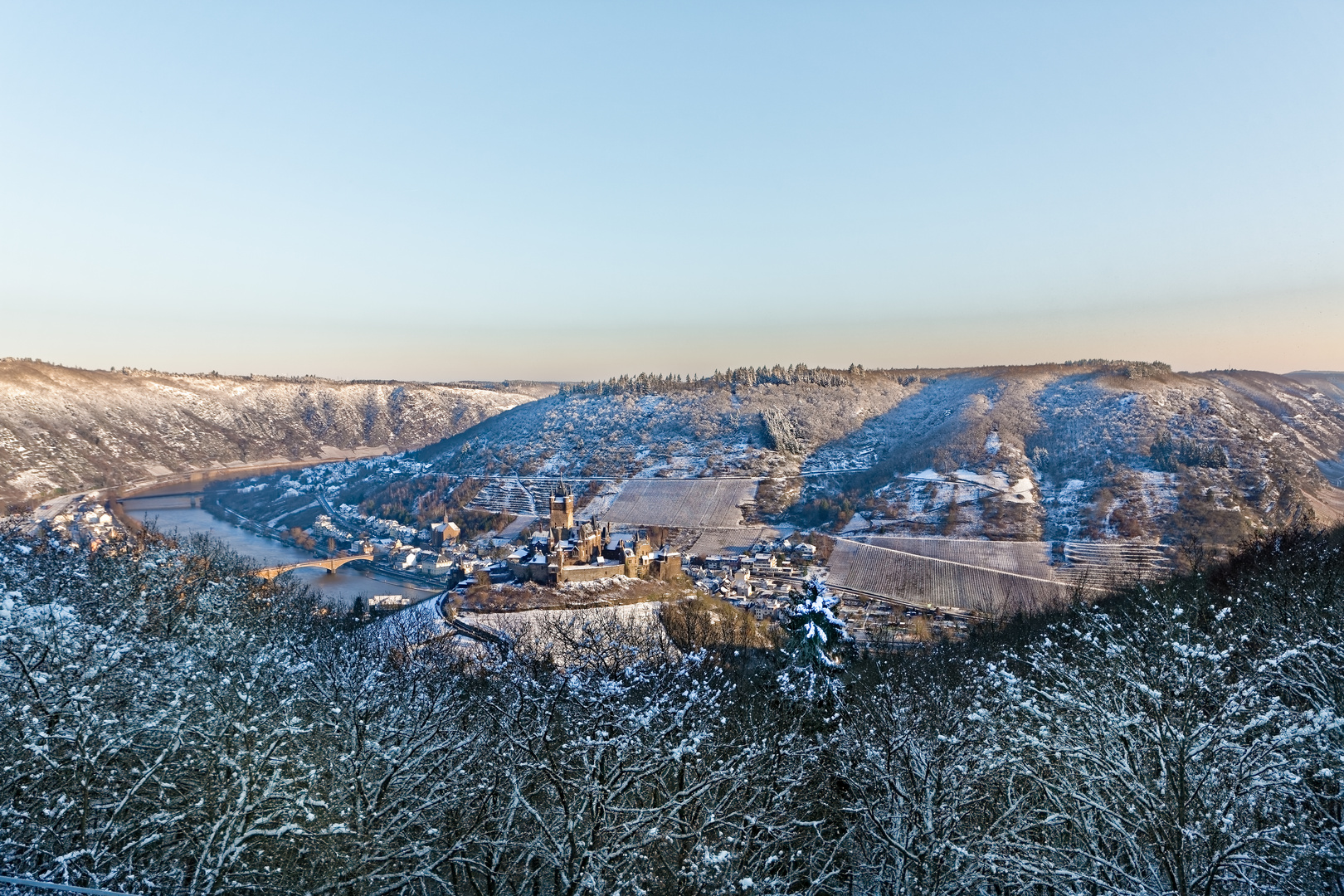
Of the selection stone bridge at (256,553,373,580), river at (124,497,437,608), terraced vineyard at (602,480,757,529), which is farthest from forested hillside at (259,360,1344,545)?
stone bridge at (256,553,373,580)

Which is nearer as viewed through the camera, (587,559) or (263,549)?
(587,559)

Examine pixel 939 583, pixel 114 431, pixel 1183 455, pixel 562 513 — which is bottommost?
pixel 939 583

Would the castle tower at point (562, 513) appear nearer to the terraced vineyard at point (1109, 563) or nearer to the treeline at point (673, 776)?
the terraced vineyard at point (1109, 563)

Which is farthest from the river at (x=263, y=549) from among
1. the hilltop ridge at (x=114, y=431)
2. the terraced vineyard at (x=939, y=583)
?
the terraced vineyard at (x=939, y=583)

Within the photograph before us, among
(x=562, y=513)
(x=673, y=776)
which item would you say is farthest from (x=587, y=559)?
(x=673, y=776)

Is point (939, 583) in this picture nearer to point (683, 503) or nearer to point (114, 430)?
point (683, 503)

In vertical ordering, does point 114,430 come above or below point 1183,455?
below

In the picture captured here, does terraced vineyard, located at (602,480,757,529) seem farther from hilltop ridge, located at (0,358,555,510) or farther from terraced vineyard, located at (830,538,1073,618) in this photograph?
hilltop ridge, located at (0,358,555,510)
